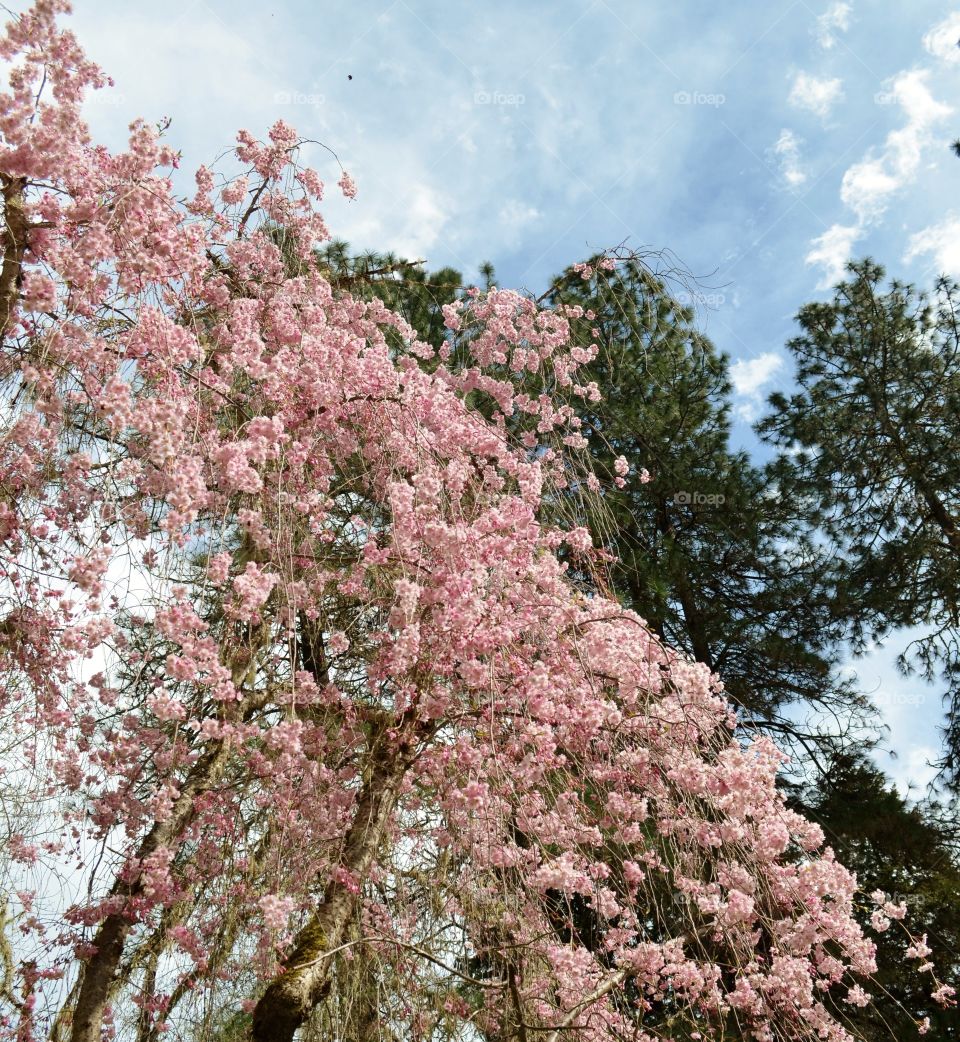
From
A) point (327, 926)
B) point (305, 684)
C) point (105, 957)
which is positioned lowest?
point (105, 957)

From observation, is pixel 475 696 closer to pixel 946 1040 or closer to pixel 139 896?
pixel 139 896

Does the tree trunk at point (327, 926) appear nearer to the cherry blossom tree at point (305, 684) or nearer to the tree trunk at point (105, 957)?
the cherry blossom tree at point (305, 684)

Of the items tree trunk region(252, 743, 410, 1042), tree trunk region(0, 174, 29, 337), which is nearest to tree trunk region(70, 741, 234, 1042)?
tree trunk region(252, 743, 410, 1042)

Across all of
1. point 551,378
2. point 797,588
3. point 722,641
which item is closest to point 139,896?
point 551,378

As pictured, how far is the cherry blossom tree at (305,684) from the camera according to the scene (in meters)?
2.30

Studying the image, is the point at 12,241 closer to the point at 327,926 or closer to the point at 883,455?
the point at 327,926

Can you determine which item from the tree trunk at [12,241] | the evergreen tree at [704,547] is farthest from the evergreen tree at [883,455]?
the tree trunk at [12,241]

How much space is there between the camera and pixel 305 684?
2.82 m

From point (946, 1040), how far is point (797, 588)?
3409 millimetres

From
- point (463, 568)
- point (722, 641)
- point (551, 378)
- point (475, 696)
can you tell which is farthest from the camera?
point (722, 641)

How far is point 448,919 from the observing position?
3270 millimetres

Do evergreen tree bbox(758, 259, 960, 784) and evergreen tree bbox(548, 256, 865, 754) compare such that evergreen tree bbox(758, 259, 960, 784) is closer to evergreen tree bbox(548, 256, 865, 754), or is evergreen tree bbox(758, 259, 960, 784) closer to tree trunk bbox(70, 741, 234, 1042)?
evergreen tree bbox(548, 256, 865, 754)

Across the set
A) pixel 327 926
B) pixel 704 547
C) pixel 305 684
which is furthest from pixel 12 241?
pixel 704 547

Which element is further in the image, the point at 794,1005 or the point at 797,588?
the point at 797,588
